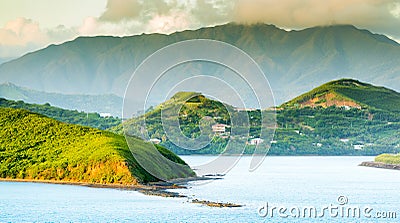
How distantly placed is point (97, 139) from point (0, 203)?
28.9 metres

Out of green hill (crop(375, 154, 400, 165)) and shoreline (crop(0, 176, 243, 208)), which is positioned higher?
green hill (crop(375, 154, 400, 165))

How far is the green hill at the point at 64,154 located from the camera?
8331 cm

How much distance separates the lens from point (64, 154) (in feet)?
296

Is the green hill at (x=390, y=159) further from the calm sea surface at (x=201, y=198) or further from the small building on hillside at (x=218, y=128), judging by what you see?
the calm sea surface at (x=201, y=198)

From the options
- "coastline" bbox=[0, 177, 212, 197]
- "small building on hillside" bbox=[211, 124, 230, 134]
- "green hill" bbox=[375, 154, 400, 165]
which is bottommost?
"coastline" bbox=[0, 177, 212, 197]

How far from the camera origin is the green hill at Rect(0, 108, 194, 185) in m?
83.3

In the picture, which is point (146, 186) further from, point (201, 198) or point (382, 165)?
point (382, 165)

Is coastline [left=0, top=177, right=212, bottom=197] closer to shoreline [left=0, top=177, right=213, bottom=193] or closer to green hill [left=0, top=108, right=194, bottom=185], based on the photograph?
shoreline [left=0, top=177, right=213, bottom=193]

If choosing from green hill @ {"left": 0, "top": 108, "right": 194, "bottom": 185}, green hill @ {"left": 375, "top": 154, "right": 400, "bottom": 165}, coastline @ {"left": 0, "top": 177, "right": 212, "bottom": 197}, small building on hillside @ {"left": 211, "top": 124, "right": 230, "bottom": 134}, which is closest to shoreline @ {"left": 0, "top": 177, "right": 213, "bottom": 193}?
coastline @ {"left": 0, "top": 177, "right": 212, "bottom": 197}

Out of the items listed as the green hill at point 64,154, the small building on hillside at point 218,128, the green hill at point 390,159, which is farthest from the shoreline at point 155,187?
the small building on hillside at point 218,128

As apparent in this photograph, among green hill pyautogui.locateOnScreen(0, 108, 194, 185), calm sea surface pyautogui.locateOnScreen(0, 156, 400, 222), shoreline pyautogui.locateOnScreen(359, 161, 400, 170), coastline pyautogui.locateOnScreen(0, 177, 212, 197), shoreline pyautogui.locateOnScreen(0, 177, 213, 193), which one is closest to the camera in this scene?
calm sea surface pyautogui.locateOnScreen(0, 156, 400, 222)

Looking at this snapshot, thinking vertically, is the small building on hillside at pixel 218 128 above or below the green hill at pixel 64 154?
above

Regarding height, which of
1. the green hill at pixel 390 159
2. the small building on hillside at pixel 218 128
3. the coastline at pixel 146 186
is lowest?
the coastline at pixel 146 186

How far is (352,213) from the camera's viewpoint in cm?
6531
